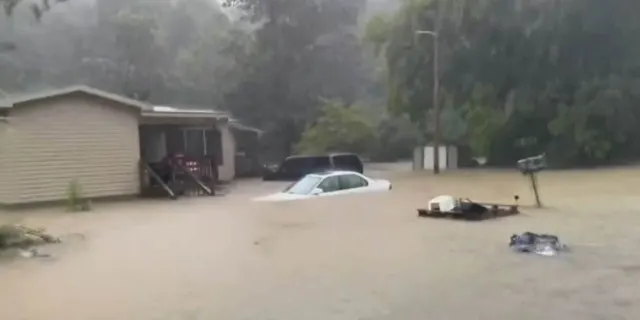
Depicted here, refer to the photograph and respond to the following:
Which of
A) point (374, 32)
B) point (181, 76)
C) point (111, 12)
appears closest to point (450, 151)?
point (374, 32)

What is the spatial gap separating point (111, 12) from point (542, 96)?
47549mm

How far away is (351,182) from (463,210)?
19.4ft

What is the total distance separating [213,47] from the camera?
67375 mm

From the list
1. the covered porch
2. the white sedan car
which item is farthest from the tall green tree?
the white sedan car

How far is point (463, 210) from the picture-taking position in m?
19.1

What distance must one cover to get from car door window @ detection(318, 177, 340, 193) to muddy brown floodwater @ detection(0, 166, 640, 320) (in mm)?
585

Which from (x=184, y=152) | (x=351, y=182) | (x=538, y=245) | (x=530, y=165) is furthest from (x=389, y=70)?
(x=538, y=245)

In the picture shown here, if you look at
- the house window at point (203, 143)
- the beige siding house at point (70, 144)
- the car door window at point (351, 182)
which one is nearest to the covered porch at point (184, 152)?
the house window at point (203, 143)

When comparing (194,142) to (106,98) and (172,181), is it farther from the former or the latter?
(106,98)

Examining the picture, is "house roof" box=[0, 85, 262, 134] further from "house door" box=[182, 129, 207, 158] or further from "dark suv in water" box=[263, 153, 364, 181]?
"dark suv in water" box=[263, 153, 364, 181]

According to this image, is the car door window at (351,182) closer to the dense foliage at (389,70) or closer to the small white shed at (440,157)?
the dense foliage at (389,70)

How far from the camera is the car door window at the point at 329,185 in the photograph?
23625 mm

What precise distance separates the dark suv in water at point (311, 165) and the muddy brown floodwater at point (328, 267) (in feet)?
47.6

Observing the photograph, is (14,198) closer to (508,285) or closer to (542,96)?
(508,285)
